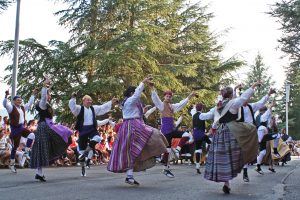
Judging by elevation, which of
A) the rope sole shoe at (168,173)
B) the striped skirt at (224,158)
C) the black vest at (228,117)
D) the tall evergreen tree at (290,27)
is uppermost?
the tall evergreen tree at (290,27)

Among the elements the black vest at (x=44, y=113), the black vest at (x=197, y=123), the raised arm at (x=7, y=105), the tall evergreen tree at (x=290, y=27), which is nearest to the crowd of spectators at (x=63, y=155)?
the raised arm at (x=7, y=105)

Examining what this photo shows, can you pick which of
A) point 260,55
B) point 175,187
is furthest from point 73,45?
point 260,55

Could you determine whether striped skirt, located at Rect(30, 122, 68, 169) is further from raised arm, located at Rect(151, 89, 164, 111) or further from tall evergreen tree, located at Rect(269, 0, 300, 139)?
tall evergreen tree, located at Rect(269, 0, 300, 139)

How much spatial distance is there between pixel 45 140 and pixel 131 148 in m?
2.01

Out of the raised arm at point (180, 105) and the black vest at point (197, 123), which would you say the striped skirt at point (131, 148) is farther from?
the black vest at point (197, 123)

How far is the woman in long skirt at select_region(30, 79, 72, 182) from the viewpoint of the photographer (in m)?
9.66

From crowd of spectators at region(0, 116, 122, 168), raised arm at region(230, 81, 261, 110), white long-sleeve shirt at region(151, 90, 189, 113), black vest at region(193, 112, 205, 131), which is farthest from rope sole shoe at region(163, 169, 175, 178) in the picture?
raised arm at region(230, 81, 261, 110)

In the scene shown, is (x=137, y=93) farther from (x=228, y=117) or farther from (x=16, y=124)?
(x=16, y=124)

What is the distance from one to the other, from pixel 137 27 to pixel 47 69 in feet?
17.9

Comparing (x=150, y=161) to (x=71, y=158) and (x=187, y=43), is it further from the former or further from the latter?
(x=187, y=43)

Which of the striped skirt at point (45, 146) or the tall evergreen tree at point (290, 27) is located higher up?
the tall evergreen tree at point (290, 27)

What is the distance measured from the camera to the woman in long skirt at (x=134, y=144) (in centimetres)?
890

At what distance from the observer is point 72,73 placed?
2470cm

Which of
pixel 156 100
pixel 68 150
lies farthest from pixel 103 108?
pixel 68 150
